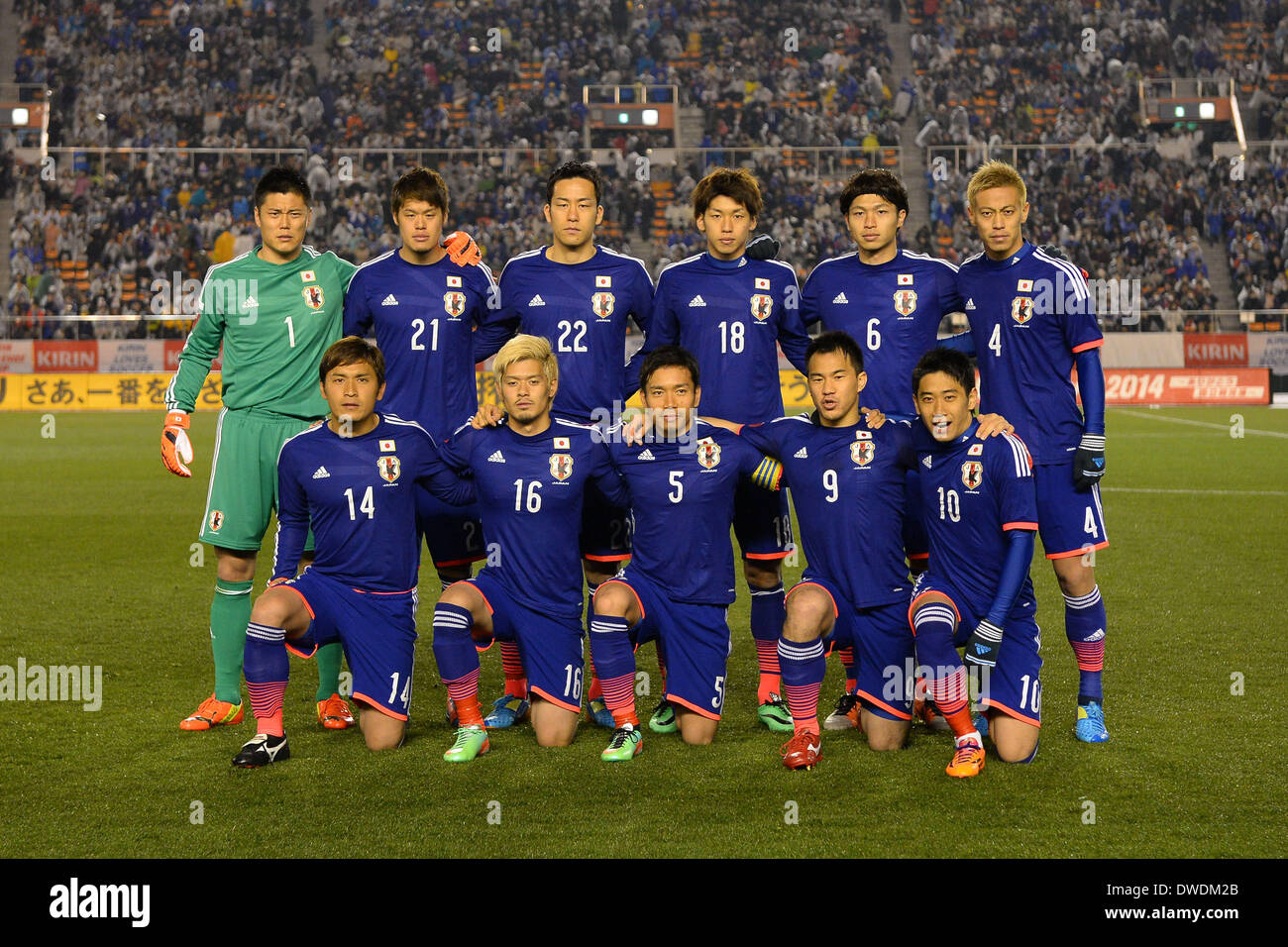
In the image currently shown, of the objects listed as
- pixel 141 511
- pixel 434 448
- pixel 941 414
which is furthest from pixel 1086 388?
pixel 141 511

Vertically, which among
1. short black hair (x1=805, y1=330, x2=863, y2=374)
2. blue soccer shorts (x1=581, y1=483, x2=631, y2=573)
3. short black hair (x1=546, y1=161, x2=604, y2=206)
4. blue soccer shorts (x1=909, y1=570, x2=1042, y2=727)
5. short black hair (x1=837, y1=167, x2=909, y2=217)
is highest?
short black hair (x1=546, y1=161, x2=604, y2=206)

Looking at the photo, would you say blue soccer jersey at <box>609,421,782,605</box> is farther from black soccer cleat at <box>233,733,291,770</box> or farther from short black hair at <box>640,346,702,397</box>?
black soccer cleat at <box>233,733,291,770</box>

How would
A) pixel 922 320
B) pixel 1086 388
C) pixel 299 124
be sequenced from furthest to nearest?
pixel 299 124 < pixel 922 320 < pixel 1086 388

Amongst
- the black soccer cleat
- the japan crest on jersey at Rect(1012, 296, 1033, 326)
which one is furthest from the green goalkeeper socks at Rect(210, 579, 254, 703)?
the japan crest on jersey at Rect(1012, 296, 1033, 326)

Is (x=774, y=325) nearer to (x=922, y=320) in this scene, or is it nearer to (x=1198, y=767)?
(x=922, y=320)

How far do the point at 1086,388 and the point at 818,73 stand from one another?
1139 inches

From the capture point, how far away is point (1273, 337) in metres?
25.6

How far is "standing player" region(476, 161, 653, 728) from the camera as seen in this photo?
5531 mm

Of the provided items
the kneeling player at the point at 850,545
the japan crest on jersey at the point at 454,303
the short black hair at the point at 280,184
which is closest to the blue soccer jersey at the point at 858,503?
the kneeling player at the point at 850,545

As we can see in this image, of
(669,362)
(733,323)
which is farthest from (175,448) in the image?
(733,323)

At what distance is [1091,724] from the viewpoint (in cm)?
509

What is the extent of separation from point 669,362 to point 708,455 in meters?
0.40

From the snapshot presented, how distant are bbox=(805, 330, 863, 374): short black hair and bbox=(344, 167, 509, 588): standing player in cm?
149

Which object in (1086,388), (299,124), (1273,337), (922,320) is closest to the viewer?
(1086,388)
